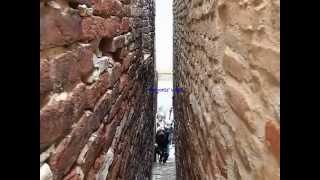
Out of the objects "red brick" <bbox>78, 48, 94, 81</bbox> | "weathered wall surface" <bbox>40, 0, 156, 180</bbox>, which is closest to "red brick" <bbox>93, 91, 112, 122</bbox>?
"weathered wall surface" <bbox>40, 0, 156, 180</bbox>

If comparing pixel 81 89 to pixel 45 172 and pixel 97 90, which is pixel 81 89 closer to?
pixel 97 90

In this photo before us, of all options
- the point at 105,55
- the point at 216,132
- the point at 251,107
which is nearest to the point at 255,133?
the point at 251,107

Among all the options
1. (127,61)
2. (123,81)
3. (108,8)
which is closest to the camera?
(108,8)

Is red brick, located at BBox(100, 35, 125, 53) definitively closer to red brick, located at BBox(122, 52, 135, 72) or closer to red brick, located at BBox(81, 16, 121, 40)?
red brick, located at BBox(81, 16, 121, 40)

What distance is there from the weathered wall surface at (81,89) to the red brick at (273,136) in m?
0.57

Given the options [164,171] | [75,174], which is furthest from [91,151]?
[164,171]

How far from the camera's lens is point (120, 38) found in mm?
2324

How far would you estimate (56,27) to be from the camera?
3.71ft

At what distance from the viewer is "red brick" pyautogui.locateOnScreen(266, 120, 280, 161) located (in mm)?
948

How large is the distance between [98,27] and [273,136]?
3.09ft
